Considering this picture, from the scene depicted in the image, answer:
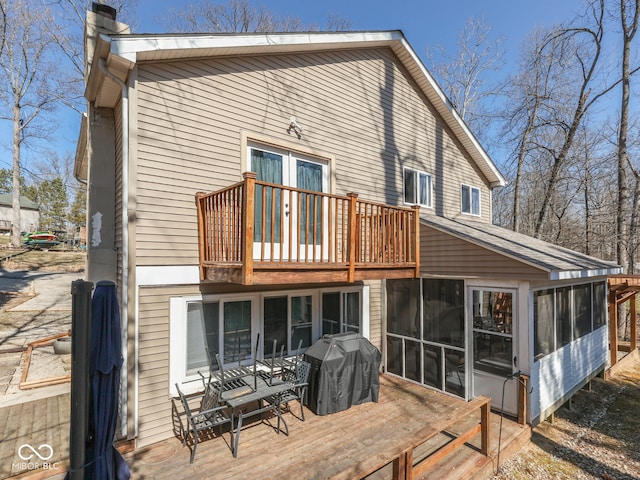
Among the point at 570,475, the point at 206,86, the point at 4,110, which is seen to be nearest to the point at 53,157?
the point at 4,110

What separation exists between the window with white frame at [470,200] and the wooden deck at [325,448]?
637 centimetres

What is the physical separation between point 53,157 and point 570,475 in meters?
40.6

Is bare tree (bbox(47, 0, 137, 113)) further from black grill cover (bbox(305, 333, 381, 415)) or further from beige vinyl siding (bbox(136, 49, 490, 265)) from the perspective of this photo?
black grill cover (bbox(305, 333, 381, 415))

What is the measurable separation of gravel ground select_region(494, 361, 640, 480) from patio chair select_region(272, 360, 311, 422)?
2900 mm

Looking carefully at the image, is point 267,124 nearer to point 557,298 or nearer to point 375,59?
point 375,59

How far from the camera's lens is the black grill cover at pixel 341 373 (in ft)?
18.1

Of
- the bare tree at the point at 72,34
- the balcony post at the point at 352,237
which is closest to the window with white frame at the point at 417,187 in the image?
the balcony post at the point at 352,237

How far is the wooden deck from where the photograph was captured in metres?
4.07

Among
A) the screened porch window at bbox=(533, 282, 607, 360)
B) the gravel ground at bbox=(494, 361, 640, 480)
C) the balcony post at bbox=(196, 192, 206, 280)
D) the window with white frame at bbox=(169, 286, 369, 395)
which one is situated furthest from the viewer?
the screened porch window at bbox=(533, 282, 607, 360)

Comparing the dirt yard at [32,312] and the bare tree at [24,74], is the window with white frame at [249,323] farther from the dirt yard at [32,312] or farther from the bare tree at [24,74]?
the bare tree at [24,74]

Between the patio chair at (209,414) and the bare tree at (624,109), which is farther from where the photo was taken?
the bare tree at (624,109)

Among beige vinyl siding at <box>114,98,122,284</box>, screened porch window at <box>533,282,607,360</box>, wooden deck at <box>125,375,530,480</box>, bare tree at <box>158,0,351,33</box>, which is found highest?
bare tree at <box>158,0,351,33</box>

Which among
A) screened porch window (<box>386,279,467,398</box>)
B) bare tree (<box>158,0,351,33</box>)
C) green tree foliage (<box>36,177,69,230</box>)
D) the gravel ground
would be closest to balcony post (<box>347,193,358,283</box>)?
screened porch window (<box>386,279,467,398</box>)

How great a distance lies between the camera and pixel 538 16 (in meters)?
13.7
